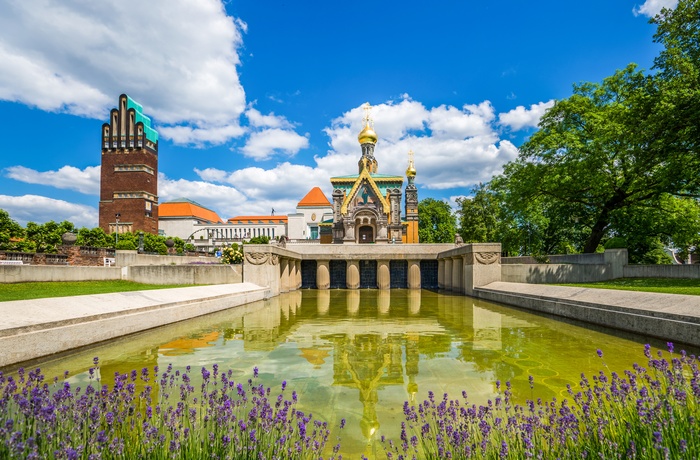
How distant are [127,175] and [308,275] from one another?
7555 cm

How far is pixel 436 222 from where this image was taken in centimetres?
8900

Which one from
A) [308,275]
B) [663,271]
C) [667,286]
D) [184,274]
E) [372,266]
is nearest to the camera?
[667,286]

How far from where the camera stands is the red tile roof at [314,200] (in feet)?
346

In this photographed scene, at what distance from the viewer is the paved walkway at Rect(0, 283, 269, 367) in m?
7.96

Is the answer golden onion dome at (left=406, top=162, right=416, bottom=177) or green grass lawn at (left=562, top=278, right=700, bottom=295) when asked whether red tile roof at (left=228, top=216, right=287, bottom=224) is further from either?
green grass lawn at (left=562, top=278, right=700, bottom=295)

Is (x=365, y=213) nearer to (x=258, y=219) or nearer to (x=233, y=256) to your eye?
(x=233, y=256)

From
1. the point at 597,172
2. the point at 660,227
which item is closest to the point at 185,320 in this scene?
the point at 597,172

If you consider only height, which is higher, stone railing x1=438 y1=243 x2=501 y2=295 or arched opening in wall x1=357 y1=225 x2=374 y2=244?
arched opening in wall x1=357 y1=225 x2=374 y2=244

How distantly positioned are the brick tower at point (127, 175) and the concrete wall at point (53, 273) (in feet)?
240

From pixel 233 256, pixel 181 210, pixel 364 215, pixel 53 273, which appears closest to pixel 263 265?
pixel 233 256

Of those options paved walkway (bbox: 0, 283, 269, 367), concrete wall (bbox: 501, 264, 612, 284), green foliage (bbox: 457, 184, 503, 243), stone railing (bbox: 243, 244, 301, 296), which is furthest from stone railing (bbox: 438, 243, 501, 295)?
green foliage (bbox: 457, 184, 503, 243)

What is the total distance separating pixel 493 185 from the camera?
38250mm

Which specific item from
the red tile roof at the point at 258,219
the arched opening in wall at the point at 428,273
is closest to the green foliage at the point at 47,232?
the arched opening in wall at the point at 428,273

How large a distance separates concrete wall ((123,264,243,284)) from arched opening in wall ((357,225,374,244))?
139 feet
